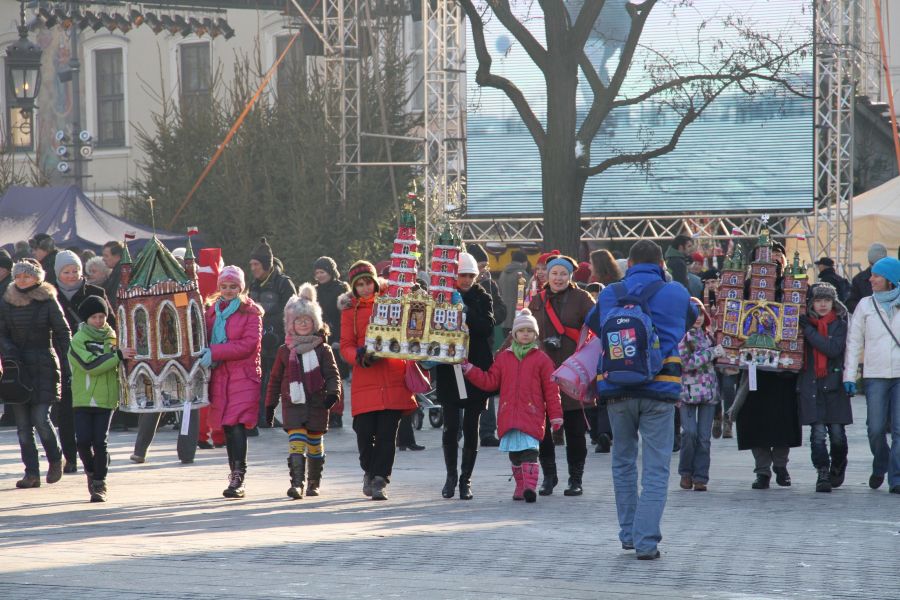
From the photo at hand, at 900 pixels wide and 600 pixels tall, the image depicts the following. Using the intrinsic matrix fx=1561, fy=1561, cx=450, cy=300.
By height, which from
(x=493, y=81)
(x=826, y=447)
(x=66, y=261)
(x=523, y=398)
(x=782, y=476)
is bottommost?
(x=782, y=476)

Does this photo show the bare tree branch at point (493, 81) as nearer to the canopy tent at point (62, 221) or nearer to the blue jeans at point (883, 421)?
the canopy tent at point (62, 221)

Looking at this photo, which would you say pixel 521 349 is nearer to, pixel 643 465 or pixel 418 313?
pixel 418 313

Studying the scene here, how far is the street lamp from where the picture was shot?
79.7 feet

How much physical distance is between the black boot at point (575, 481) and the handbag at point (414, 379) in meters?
1.29

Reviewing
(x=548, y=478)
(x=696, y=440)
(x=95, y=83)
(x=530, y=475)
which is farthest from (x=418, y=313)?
(x=95, y=83)

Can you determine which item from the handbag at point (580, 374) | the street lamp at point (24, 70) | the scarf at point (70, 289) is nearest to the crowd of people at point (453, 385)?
the scarf at point (70, 289)

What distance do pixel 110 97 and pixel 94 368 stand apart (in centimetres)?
3200

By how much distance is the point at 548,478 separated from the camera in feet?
37.4

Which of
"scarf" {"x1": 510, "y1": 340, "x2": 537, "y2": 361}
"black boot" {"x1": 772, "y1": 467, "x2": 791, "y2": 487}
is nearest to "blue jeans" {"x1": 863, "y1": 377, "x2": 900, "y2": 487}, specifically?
"black boot" {"x1": 772, "y1": 467, "x2": 791, "y2": 487}

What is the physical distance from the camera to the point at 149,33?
134 ft

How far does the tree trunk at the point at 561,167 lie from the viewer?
72.4ft

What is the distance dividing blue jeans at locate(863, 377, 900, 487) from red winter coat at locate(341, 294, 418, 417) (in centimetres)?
350

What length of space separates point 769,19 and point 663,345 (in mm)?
15797

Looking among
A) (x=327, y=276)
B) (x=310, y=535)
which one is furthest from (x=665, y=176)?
(x=310, y=535)
